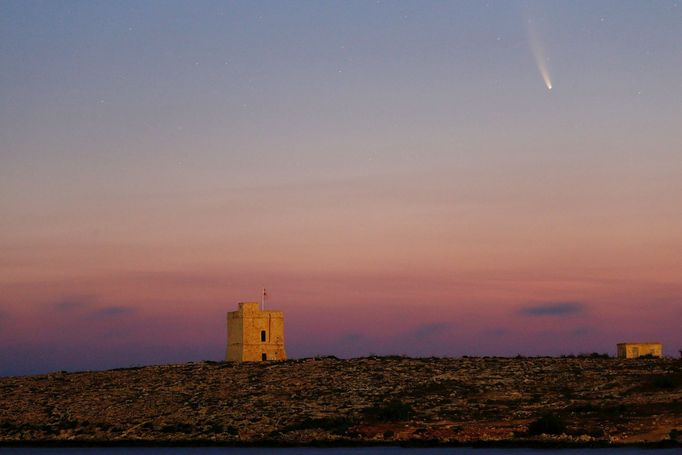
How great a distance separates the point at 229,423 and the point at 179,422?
11.2 feet

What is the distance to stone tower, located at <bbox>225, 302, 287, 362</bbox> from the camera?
84.1 metres

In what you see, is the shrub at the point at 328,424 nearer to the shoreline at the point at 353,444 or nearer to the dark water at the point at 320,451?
the shoreline at the point at 353,444

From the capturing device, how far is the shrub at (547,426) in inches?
2074

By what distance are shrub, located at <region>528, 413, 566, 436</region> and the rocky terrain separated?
72mm

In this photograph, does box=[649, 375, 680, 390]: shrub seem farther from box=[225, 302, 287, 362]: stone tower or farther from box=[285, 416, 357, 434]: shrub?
box=[225, 302, 287, 362]: stone tower

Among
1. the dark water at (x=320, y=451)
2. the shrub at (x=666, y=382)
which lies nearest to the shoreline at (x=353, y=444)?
the dark water at (x=320, y=451)

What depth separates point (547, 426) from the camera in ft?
173

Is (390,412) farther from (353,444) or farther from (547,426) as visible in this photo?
(547,426)

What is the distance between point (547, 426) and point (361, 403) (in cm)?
1414

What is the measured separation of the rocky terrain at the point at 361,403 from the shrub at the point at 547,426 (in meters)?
0.07

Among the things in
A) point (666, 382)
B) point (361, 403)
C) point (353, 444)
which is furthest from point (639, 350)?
point (353, 444)

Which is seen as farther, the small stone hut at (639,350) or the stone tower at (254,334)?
the stone tower at (254,334)

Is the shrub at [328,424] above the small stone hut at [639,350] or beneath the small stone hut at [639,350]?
beneath

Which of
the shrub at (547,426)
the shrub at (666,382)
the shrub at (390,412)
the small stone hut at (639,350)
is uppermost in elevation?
the small stone hut at (639,350)
